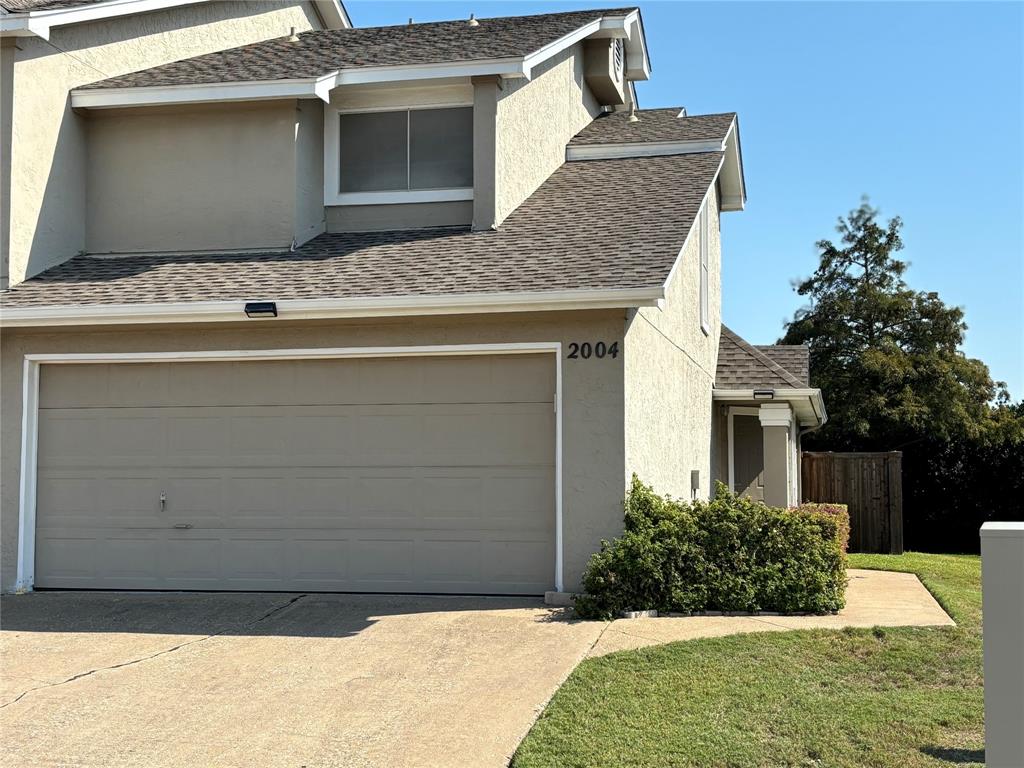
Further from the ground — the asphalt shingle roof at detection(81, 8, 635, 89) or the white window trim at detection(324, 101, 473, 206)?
the asphalt shingle roof at detection(81, 8, 635, 89)

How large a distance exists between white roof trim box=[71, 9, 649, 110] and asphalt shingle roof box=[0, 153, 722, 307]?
5.63 ft

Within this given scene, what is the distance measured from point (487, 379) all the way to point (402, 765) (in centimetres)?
537

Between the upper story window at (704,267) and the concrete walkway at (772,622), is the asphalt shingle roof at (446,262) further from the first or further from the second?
the concrete walkway at (772,622)

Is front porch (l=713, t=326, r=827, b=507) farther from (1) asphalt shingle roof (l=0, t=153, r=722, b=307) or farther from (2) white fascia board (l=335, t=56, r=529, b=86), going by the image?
(2) white fascia board (l=335, t=56, r=529, b=86)

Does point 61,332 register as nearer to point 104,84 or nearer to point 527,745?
point 104,84

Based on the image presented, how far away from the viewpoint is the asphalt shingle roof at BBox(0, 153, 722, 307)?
10938 mm

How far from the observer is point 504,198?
43.0 ft

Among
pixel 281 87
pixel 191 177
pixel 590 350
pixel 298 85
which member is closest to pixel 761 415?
pixel 590 350

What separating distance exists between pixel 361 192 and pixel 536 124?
2532 mm

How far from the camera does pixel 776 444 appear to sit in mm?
17016

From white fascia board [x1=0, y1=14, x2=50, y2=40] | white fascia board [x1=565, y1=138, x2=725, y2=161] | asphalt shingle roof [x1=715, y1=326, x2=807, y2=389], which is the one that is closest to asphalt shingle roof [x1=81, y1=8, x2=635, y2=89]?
white fascia board [x1=0, y1=14, x2=50, y2=40]

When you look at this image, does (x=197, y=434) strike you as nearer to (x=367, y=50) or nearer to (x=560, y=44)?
(x=367, y=50)

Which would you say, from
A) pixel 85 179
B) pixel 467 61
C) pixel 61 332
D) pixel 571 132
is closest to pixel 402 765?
pixel 61 332

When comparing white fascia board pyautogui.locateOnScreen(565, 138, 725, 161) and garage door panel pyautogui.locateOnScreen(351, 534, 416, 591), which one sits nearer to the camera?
garage door panel pyautogui.locateOnScreen(351, 534, 416, 591)
